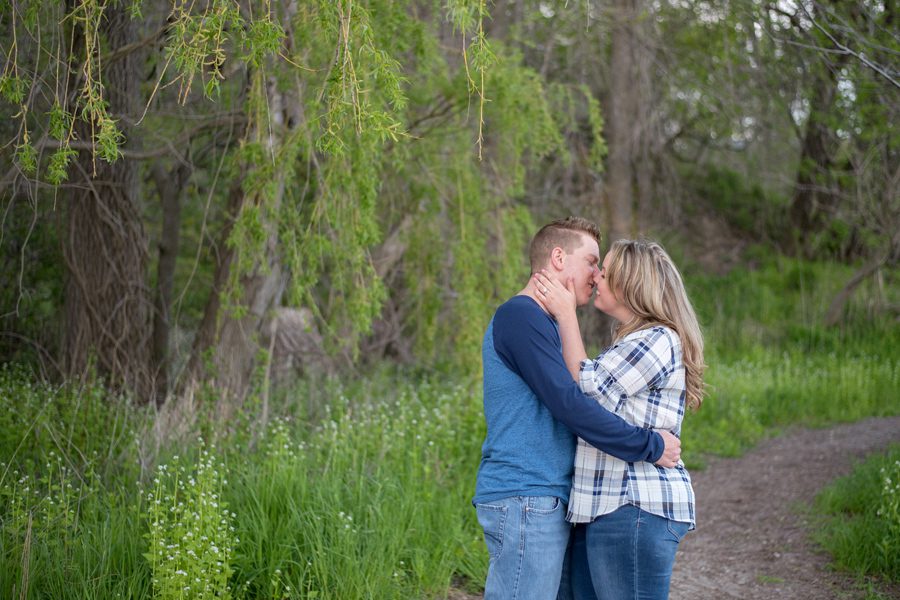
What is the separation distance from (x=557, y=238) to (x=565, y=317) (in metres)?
0.28

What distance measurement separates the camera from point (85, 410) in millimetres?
6008

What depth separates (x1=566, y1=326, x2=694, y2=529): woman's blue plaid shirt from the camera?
277cm

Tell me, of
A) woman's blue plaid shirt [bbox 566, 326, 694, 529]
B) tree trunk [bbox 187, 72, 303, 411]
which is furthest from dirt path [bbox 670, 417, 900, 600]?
tree trunk [bbox 187, 72, 303, 411]

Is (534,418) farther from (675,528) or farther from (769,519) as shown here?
(769,519)

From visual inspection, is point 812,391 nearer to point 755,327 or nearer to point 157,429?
point 755,327

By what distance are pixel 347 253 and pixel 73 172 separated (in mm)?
2422

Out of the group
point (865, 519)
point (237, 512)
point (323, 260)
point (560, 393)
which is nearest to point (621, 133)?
point (323, 260)

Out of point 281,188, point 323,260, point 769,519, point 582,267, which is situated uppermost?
point 281,188

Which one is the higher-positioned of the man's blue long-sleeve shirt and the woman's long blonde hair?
the woman's long blonde hair

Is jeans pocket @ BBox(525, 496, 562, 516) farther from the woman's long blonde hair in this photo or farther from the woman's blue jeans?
the woman's long blonde hair

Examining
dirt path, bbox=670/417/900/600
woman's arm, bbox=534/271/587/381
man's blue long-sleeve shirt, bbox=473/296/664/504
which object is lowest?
dirt path, bbox=670/417/900/600

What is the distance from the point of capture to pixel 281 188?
5.86m

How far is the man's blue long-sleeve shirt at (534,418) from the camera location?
2.66m

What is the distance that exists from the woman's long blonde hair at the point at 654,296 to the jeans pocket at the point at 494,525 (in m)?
0.69
